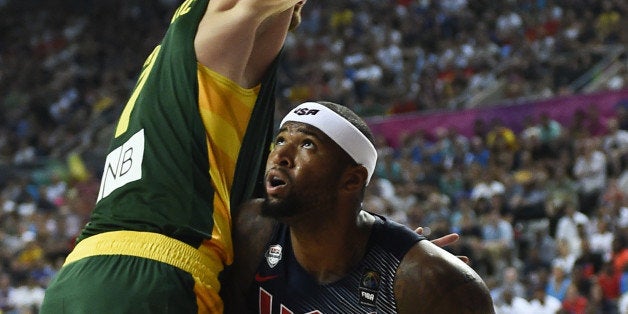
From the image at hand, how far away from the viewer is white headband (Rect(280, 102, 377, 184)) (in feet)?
10.5

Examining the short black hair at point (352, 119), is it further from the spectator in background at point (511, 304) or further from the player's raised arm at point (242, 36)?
the spectator in background at point (511, 304)

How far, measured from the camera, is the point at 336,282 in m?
3.23

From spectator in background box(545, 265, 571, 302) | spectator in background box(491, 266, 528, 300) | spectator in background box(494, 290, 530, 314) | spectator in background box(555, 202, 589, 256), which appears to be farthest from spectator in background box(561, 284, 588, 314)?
spectator in background box(555, 202, 589, 256)

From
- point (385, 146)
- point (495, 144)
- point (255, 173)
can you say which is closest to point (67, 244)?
point (385, 146)

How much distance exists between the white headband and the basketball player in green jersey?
29 cm

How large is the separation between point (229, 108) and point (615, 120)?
8.90 m

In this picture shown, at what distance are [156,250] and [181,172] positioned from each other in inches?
10.6

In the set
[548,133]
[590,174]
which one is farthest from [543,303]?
[548,133]

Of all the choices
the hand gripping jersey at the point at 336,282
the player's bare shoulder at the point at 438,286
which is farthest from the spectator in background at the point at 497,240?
the player's bare shoulder at the point at 438,286

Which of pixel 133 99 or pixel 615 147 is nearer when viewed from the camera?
pixel 133 99

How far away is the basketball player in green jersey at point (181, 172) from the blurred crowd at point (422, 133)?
244 inches

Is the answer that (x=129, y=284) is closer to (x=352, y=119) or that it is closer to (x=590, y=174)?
(x=352, y=119)

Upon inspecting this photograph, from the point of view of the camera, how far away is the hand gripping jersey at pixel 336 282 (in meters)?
3.14

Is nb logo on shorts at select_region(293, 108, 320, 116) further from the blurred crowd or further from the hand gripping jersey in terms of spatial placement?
the blurred crowd
